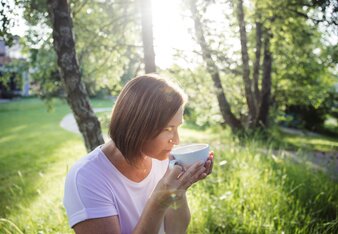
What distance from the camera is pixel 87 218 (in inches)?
63.4

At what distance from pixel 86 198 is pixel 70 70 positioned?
7.50 ft

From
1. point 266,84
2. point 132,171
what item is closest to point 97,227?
point 132,171

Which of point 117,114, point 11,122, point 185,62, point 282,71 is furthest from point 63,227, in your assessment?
point 11,122

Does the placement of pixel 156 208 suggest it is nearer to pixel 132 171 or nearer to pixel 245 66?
pixel 132 171

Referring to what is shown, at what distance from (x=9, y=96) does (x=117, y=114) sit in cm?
3263

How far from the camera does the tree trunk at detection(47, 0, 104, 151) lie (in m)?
3.51

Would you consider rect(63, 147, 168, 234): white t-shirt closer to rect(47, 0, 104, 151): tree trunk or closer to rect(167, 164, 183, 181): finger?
rect(167, 164, 183, 181): finger

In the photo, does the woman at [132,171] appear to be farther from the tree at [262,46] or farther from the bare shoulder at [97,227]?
the tree at [262,46]

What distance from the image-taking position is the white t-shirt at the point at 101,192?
1.64m

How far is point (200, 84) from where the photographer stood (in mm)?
9273

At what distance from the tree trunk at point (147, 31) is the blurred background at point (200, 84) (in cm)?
2

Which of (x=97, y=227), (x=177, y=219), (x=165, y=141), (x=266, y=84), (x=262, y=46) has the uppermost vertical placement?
(x=262, y=46)

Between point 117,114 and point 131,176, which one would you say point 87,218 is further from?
point 117,114

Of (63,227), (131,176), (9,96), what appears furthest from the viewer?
(9,96)
